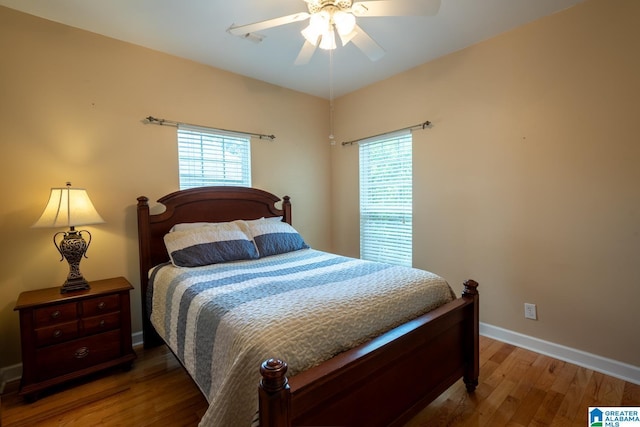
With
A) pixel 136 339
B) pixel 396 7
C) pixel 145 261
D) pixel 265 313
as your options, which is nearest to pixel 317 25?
pixel 396 7

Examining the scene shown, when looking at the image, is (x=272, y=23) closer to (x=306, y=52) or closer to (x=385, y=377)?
(x=306, y=52)

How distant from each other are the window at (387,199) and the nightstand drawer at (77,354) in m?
2.61

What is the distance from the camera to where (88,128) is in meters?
2.38

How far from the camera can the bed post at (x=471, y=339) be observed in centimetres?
187

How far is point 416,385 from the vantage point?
1567mm

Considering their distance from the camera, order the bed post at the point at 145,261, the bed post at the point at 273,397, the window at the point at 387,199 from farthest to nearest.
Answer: the window at the point at 387,199, the bed post at the point at 145,261, the bed post at the point at 273,397

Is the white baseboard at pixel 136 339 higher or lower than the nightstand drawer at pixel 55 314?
lower

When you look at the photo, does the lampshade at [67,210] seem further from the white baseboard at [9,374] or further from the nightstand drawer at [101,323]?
the white baseboard at [9,374]

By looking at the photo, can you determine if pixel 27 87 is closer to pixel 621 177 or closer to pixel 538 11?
pixel 538 11

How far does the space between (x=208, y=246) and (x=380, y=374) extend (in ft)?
5.47

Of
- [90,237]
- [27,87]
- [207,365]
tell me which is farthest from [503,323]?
[27,87]

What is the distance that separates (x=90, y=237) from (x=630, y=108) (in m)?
4.00

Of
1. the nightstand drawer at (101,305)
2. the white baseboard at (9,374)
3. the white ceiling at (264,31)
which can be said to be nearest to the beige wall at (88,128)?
the white baseboard at (9,374)

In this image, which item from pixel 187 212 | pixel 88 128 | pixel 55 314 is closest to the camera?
pixel 55 314
